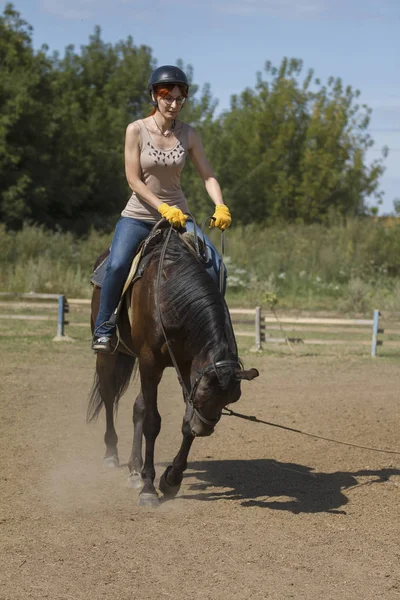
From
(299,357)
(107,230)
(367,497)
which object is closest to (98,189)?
(107,230)

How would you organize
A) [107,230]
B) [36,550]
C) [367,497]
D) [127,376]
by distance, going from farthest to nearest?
1. [107,230]
2. [127,376]
3. [367,497]
4. [36,550]

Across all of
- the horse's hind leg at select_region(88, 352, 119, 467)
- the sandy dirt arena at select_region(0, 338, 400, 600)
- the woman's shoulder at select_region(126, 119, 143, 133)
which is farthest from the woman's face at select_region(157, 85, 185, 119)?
the sandy dirt arena at select_region(0, 338, 400, 600)

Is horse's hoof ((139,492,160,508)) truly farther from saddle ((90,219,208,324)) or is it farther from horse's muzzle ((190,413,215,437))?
saddle ((90,219,208,324))

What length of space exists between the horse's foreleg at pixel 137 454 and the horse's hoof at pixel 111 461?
1.62 ft

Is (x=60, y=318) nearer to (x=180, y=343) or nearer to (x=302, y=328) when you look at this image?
(x=302, y=328)


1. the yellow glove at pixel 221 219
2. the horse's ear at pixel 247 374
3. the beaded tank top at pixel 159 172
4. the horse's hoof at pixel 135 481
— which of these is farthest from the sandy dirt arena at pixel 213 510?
the beaded tank top at pixel 159 172

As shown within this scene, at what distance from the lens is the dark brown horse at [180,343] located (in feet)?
18.3

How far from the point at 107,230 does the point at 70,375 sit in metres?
23.7

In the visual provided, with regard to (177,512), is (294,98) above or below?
above

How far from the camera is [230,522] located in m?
5.68

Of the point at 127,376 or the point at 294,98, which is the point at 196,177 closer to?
the point at 294,98

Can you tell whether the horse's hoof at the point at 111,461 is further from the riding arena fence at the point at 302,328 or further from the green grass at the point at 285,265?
the green grass at the point at 285,265

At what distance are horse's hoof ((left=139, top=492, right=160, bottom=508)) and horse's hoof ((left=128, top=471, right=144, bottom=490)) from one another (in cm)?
47

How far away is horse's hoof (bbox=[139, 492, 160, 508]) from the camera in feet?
20.0
